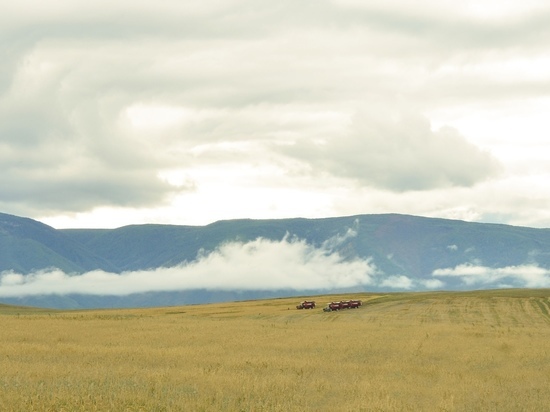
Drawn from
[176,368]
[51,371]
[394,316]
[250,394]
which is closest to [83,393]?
[250,394]

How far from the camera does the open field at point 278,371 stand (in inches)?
869

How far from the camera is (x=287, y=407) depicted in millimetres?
21672

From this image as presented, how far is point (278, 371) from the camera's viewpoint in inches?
1236

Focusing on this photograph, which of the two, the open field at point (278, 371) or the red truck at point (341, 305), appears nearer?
the open field at point (278, 371)

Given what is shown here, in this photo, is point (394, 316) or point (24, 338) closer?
→ point (24, 338)

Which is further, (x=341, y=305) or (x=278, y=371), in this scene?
(x=341, y=305)

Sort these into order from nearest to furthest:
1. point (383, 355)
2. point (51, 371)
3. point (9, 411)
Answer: point (9, 411)
point (51, 371)
point (383, 355)

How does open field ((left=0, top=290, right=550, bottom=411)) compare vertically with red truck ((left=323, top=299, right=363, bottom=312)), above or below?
below

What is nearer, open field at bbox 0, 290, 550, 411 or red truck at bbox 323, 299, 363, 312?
open field at bbox 0, 290, 550, 411

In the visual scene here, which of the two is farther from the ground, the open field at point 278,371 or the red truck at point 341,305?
the red truck at point 341,305

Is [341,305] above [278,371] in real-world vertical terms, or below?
above

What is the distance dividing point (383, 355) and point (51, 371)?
17641mm

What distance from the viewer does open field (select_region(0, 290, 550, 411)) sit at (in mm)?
22062

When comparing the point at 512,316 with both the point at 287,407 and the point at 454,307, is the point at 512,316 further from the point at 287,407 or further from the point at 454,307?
the point at 287,407
